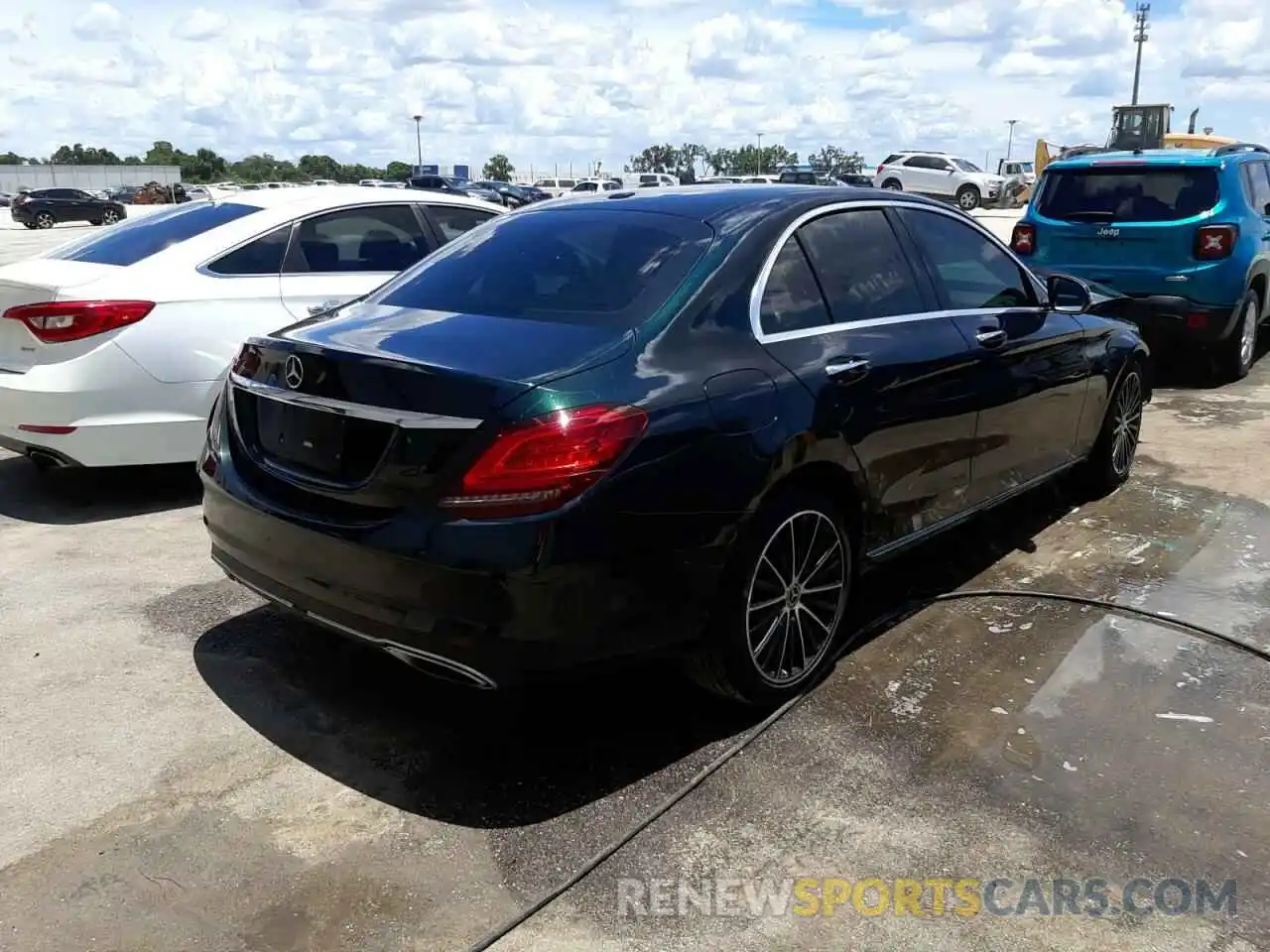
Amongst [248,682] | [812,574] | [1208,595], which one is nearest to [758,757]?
[812,574]

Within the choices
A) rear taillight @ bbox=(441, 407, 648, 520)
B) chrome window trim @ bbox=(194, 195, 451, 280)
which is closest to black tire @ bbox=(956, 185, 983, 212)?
chrome window trim @ bbox=(194, 195, 451, 280)

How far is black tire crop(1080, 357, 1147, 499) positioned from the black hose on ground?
4.96 ft

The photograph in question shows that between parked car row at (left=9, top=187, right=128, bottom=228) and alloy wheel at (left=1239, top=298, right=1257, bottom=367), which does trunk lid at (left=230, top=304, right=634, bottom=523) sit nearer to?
alloy wheel at (left=1239, top=298, right=1257, bottom=367)

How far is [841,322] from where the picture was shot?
3816mm

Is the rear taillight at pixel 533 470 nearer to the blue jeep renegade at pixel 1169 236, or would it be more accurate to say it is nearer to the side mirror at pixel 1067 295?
the side mirror at pixel 1067 295

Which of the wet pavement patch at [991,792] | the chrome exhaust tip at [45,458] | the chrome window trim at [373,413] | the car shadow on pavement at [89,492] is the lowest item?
the wet pavement patch at [991,792]

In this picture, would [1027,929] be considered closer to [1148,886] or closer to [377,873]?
[1148,886]

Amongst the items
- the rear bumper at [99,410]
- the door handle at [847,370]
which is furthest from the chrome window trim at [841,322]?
the rear bumper at [99,410]

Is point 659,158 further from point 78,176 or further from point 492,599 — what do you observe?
point 492,599

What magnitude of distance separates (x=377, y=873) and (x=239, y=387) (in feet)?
5.30

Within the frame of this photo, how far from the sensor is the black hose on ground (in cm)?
270

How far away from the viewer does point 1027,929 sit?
2.64m

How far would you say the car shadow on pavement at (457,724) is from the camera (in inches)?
125

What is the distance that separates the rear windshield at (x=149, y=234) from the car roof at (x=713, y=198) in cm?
240
